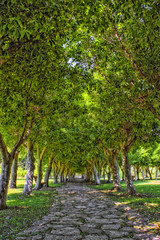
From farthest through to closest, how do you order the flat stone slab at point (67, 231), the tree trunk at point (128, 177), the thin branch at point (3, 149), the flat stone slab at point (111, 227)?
the tree trunk at point (128, 177), the thin branch at point (3, 149), the flat stone slab at point (111, 227), the flat stone slab at point (67, 231)

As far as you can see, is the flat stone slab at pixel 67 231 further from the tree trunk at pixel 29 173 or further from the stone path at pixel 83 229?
the tree trunk at pixel 29 173

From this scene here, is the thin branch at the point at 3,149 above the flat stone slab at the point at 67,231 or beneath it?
above

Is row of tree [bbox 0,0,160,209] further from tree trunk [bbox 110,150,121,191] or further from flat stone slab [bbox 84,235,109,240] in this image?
tree trunk [bbox 110,150,121,191]

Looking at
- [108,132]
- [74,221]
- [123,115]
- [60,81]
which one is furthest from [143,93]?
[74,221]

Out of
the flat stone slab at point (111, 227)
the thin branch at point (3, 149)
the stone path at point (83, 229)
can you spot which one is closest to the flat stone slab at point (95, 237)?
the stone path at point (83, 229)

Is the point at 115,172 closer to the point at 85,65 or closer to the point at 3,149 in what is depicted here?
the point at 85,65

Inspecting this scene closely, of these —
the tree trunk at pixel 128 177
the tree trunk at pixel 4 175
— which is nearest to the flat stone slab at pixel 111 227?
the tree trunk at pixel 4 175

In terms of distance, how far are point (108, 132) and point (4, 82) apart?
24.9 feet

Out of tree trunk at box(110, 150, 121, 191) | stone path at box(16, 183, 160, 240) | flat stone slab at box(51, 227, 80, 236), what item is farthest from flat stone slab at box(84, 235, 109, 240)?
tree trunk at box(110, 150, 121, 191)

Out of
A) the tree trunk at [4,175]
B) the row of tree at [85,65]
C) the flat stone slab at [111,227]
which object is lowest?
the flat stone slab at [111,227]

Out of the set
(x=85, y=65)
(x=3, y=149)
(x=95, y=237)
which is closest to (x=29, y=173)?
(x=3, y=149)

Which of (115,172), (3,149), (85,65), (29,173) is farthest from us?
(115,172)

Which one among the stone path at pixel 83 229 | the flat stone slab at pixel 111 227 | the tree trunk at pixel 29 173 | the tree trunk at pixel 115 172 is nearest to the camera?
the stone path at pixel 83 229

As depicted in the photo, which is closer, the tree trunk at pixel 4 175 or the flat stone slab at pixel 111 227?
the flat stone slab at pixel 111 227
